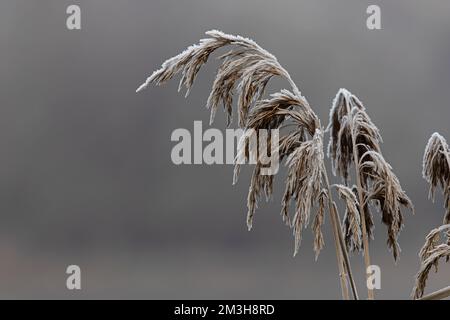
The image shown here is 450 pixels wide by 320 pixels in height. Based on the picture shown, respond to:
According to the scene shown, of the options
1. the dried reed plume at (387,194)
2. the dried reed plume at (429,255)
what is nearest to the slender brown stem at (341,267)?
the dried reed plume at (387,194)

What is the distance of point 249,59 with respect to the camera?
306 cm

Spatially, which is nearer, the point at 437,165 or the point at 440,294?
the point at 440,294

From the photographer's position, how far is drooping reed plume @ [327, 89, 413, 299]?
3.22 meters

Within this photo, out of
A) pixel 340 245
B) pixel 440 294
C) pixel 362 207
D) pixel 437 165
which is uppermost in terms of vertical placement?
pixel 437 165

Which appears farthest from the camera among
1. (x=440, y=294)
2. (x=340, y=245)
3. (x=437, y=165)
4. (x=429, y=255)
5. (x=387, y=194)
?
(x=437, y=165)

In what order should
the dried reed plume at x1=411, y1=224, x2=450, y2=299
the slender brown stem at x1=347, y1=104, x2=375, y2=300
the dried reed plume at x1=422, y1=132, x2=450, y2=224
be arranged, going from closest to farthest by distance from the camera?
the slender brown stem at x1=347, y1=104, x2=375, y2=300 → the dried reed plume at x1=411, y1=224, x2=450, y2=299 → the dried reed plume at x1=422, y1=132, x2=450, y2=224

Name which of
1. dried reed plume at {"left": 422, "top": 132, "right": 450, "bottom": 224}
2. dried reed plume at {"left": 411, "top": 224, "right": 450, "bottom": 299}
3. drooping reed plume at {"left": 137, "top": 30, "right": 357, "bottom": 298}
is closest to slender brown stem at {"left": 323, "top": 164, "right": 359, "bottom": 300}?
drooping reed plume at {"left": 137, "top": 30, "right": 357, "bottom": 298}

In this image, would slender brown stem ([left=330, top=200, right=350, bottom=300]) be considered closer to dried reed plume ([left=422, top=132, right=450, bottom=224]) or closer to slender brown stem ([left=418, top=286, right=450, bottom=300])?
slender brown stem ([left=418, top=286, right=450, bottom=300])

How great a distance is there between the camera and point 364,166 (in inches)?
133

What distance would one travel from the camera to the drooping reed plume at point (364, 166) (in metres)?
3.22

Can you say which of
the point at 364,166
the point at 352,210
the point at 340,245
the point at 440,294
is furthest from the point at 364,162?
the point at 440,294

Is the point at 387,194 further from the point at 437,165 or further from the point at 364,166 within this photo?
the point at 437,165
